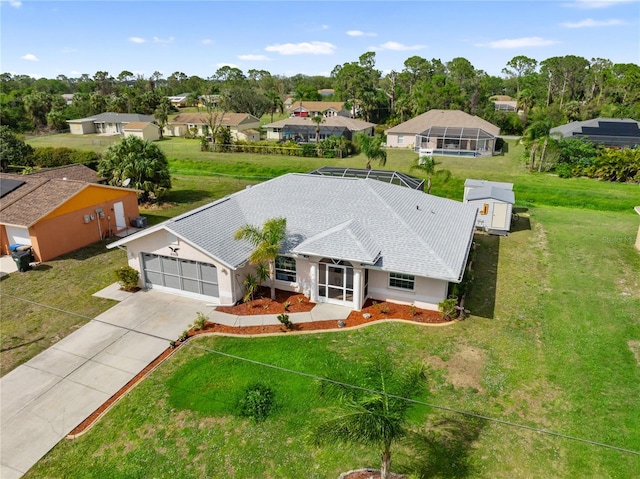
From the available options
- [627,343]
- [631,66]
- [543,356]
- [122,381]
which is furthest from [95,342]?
[631,66]

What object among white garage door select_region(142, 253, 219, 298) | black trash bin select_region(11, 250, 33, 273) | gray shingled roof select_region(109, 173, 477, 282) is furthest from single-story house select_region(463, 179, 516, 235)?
black trash bin select_region(11, 250, 33, 273)

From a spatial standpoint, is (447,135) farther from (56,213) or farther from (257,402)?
(257,402)

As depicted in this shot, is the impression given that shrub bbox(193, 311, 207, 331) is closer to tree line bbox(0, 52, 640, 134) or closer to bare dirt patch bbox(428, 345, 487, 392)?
bare dirt patch bbox(428, 345, 487, 392)

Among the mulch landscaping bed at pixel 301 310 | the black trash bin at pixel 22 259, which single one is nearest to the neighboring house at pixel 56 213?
the black trash bin at pixel 22 259

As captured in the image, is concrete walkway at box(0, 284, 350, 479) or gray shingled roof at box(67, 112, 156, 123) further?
gray shingled roof at box(67, 112, 156, 123)

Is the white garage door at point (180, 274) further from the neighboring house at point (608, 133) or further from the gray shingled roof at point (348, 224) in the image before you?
the neighboring house at point (608, 133)

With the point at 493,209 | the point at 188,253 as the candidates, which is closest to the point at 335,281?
the point at 188,253
